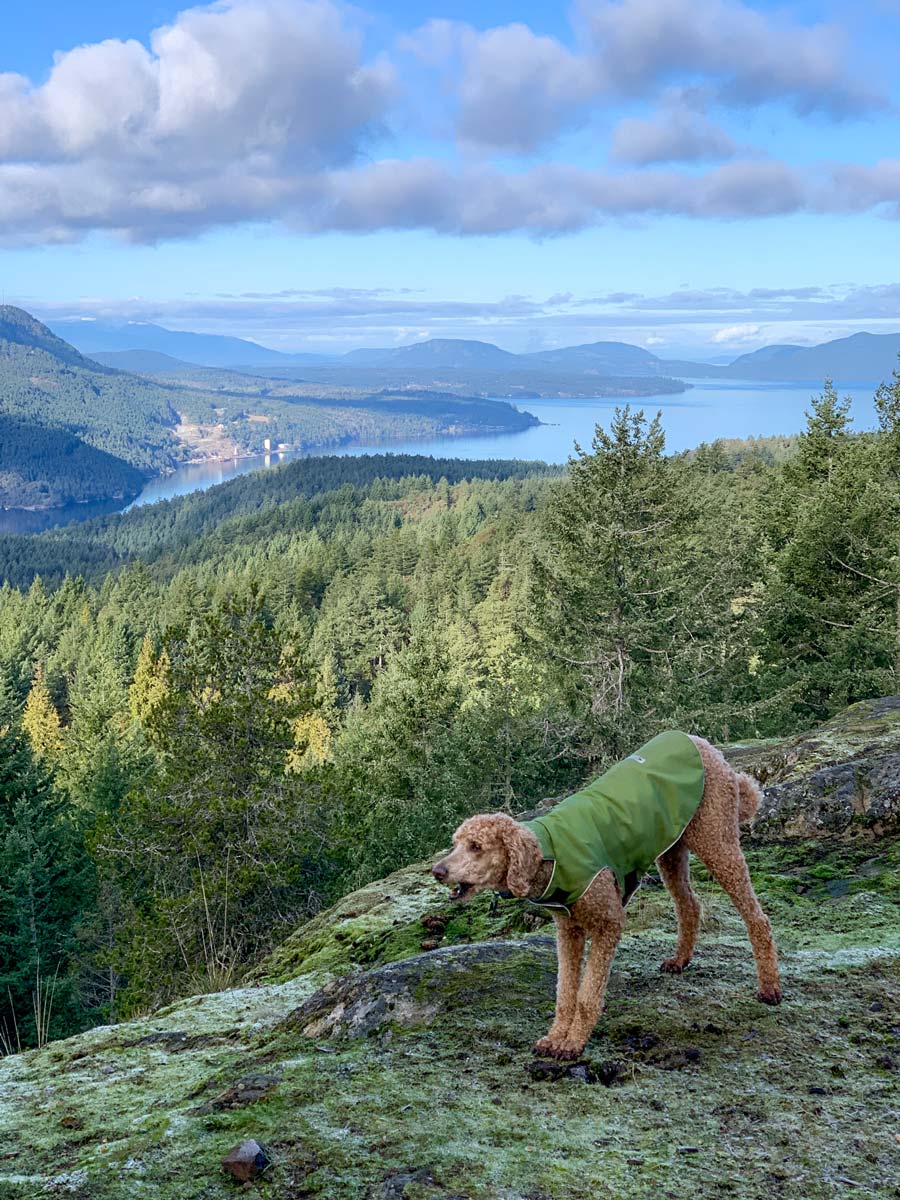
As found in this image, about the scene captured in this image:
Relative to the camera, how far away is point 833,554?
2347 cm

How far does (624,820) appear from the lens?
452 cm

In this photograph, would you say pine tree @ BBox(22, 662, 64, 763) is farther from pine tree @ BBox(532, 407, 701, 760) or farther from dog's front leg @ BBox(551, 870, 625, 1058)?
dog's front leg @ BBox(551, 870, 625, 1058)

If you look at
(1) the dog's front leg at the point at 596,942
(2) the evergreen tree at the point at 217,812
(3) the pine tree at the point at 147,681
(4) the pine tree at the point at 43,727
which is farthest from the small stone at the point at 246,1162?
(4) the pine tree at the point at 43,727

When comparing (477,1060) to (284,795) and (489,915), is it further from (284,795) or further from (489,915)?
(284,795)

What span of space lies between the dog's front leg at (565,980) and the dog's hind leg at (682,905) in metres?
0.87

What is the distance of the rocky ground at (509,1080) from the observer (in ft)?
10.6

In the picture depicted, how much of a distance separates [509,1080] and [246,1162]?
1.27 m

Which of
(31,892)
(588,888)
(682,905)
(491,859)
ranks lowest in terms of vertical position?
(31,892)

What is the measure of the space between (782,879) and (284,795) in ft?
42.1

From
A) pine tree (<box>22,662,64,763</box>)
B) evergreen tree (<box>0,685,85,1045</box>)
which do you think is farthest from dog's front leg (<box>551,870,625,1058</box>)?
pine tree (<box>22,662,64,763</box>)

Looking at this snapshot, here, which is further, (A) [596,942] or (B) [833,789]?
(B) [833,789]

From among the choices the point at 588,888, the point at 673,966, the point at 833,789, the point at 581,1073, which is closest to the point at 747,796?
the point at 673,966

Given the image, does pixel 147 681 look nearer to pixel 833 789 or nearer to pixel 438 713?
pixel 438 713

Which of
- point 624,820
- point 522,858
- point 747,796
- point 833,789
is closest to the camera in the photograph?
point 522,858
